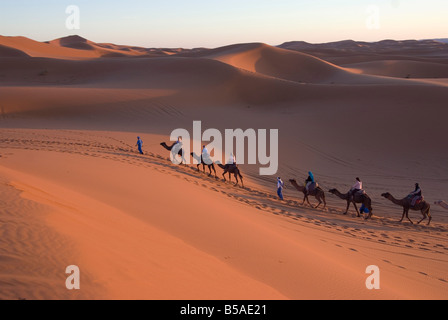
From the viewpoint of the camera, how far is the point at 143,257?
608 centimetres

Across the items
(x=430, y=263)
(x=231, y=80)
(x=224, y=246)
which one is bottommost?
(x=430, y=263)

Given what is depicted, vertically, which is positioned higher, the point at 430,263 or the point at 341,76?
the point at 341,76

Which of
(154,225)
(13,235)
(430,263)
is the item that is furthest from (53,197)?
(430,263)

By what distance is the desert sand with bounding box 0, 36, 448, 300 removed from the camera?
5668 millimetres

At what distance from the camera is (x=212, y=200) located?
11648 millimetres

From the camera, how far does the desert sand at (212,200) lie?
567 centimetres

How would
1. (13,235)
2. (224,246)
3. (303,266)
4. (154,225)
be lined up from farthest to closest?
(154,225), (224,246), (303,266), (13,235)

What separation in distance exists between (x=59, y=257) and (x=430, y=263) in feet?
25.0

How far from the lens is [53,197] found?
335 inches

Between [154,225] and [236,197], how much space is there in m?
5.26

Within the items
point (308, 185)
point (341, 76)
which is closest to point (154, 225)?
point (308, 185)

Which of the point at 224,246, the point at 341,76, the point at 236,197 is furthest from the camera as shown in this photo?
the point at 341,76
